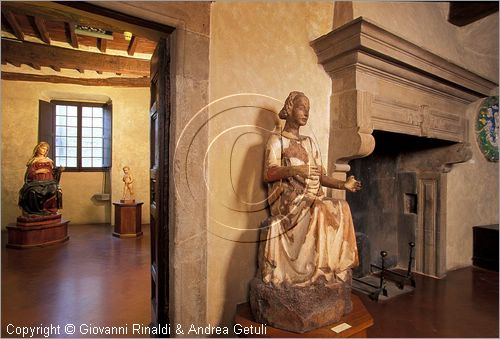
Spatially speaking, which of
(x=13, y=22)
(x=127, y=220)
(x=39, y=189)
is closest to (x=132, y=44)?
(x=13, y=22)

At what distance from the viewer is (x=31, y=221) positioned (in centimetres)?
538

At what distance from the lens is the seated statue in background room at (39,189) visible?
5633mm

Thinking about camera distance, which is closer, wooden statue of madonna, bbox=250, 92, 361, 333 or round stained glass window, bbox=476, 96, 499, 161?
wooden statue of madonna, bbox=250, 92, 361, 333

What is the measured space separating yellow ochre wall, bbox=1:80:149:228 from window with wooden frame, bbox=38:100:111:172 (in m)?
0.20

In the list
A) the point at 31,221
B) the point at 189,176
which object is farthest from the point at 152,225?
the point at 31,221

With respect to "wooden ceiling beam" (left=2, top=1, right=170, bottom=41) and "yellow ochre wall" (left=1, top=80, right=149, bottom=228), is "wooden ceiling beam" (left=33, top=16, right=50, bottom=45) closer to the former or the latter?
"yellow ochre wall" (left=1, top=80, right=149, bottom=228)

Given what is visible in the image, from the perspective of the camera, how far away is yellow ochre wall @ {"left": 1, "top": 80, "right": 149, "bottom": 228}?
23.6 feet

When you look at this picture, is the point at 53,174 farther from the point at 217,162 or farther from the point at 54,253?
the point at 217,162

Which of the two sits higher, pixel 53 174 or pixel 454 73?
pixel 454 73

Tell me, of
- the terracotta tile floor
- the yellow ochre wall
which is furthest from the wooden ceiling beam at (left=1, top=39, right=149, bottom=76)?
the terracotta tile floor

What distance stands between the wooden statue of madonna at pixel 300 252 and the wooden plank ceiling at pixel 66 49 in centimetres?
339

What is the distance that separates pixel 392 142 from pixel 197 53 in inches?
127

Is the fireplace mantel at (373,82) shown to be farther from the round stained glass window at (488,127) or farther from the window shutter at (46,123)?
the window shutter at (46,123)

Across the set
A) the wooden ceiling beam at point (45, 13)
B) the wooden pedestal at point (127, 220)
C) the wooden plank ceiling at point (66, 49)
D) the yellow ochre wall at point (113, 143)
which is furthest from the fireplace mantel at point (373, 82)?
the yellow ochre wall at point (113, 143)
